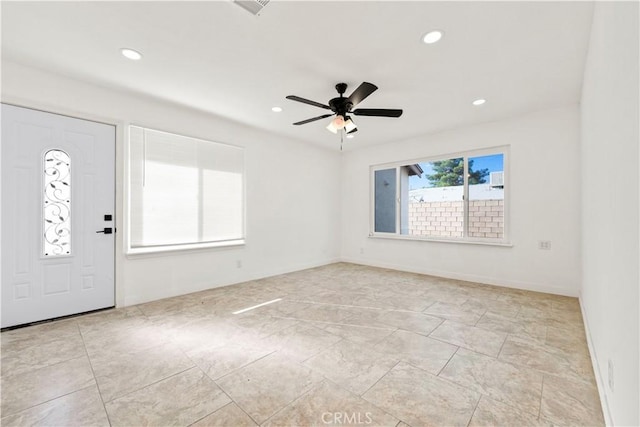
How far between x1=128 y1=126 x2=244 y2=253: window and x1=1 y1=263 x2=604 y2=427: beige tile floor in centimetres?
96

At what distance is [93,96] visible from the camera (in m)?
3.13

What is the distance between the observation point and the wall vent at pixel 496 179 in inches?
170

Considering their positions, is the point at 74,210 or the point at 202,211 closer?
the point at 74,210

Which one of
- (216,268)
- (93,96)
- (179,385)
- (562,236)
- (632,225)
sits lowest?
(179,385)

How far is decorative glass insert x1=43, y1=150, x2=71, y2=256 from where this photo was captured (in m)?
2.86

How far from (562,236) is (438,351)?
2.95 meters

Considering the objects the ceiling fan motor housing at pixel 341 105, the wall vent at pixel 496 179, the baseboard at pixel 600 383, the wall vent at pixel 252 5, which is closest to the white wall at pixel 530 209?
the wall vent at pixel 496 179

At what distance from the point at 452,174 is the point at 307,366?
13.7 ft

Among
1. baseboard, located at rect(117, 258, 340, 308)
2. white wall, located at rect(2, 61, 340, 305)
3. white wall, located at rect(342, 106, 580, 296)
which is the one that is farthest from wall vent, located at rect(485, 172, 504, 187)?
baseboard, located at rect(117, 258, 340, 308)

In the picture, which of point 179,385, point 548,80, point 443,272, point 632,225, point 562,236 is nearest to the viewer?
point 632,225

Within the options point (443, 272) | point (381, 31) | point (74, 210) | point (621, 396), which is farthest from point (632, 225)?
point (74, 210)

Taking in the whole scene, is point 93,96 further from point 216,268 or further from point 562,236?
point 562,236

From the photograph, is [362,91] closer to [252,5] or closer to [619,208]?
[252,5]

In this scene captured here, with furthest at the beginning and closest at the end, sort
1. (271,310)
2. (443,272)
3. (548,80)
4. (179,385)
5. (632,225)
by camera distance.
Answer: (443,272), (271,310), (548,80), (179,385), (632,225)
